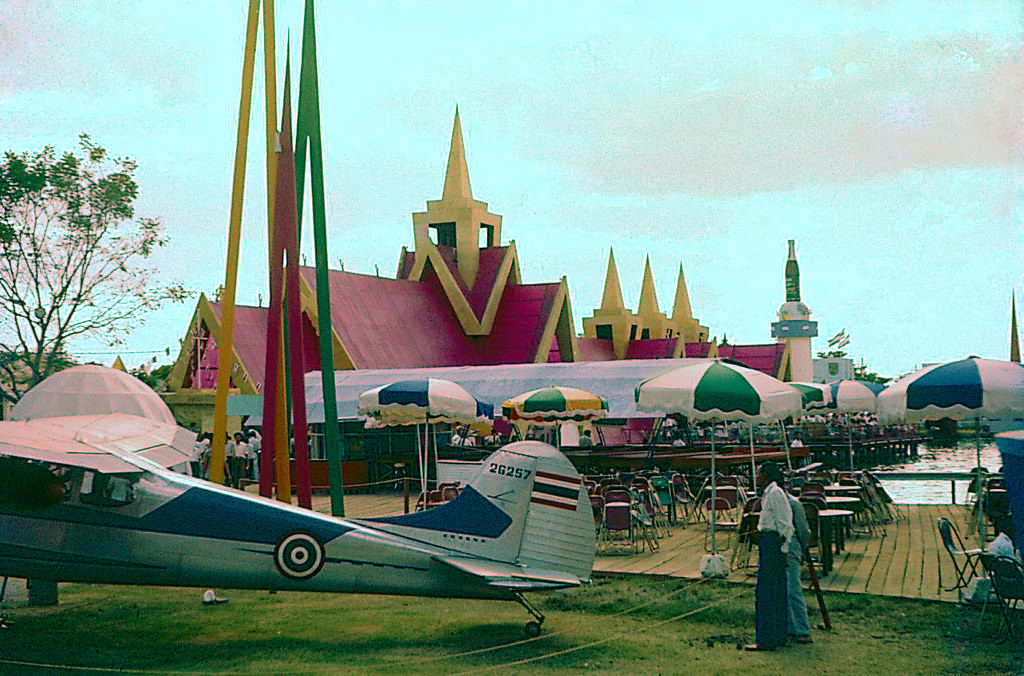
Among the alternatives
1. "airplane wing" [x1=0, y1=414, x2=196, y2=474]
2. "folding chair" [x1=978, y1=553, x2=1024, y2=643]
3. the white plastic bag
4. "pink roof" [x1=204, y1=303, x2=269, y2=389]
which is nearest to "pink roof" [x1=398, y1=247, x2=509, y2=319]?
"pink roof" [x1=204, y1=303, x2=269, y2=389]

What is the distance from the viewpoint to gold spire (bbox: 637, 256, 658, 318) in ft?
214

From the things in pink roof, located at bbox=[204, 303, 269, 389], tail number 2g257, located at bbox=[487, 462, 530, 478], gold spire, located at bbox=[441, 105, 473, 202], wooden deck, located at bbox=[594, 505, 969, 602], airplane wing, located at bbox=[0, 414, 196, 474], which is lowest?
wooden deck, located at bbox=[594, 505, 969, 602]

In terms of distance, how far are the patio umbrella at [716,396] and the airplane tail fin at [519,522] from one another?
3.60 meters

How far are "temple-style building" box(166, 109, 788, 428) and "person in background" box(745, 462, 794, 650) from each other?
1011 inches

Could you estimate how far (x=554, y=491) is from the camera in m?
9.43

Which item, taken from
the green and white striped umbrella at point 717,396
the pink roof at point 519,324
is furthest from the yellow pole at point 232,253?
the pink roof at point 519,324

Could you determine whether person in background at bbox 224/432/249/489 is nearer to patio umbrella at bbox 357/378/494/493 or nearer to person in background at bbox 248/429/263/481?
person in background at bbox 248/429/263/481

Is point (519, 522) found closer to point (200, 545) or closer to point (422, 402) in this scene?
point (200, 545)

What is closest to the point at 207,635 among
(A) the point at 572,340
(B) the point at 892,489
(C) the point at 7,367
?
(C) the point at 7,367

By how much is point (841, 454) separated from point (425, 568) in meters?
38.1

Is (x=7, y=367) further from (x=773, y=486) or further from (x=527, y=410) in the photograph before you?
(x=773, y=486)

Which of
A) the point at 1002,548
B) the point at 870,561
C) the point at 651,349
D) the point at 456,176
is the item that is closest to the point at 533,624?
the point at 1002,548

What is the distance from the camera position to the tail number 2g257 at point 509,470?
945 cm

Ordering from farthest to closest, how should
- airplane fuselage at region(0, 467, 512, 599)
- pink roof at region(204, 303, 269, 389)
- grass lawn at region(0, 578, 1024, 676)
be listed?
1. pink roof at region(204, 303, 269, 389)
2. airplane fuselage at region(0, 467, 512, 599)
3. grass lawn at region(0, 578, 1024, 676)
